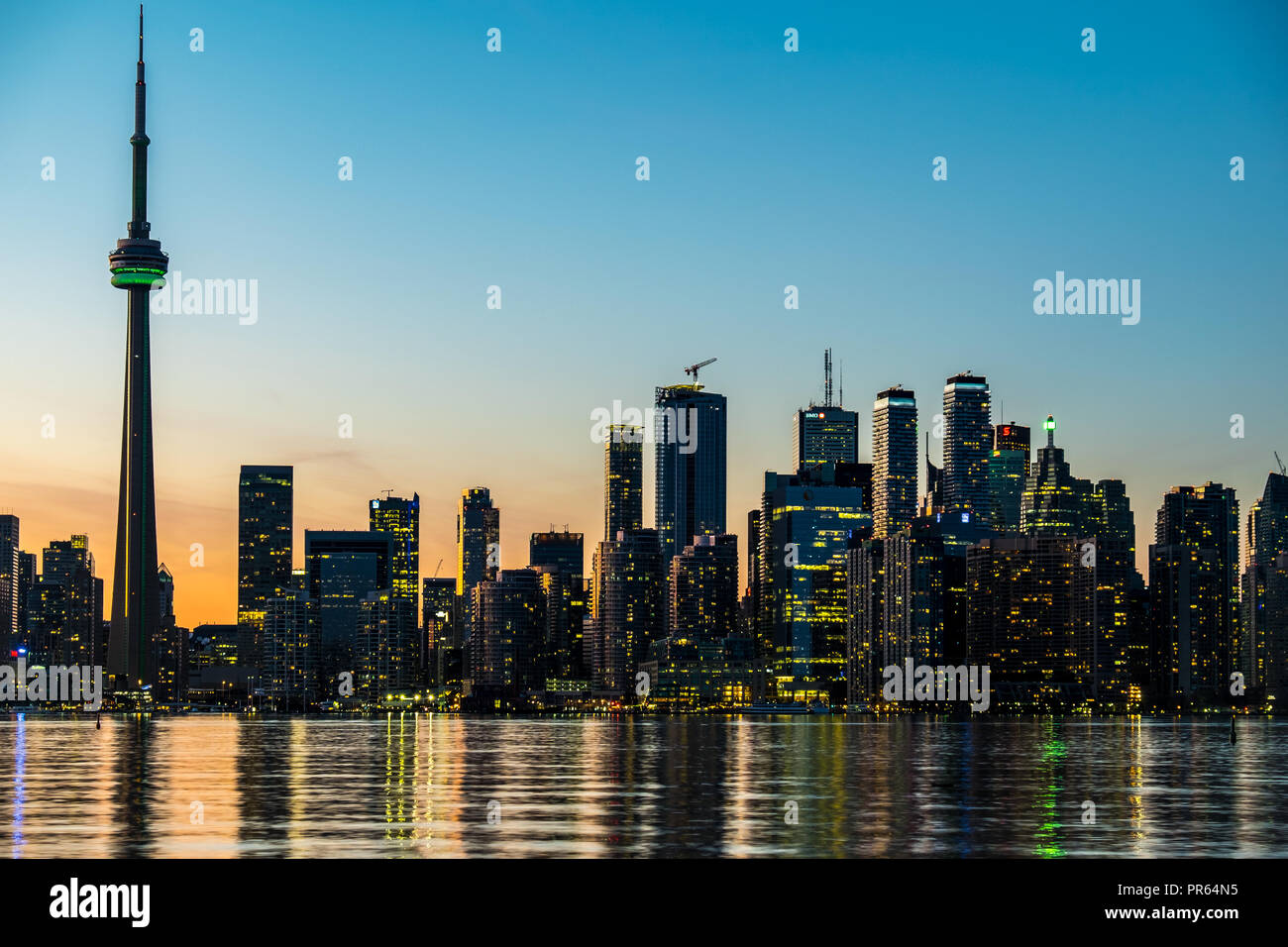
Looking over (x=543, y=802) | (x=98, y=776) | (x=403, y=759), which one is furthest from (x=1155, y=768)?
(x=98, y=776)

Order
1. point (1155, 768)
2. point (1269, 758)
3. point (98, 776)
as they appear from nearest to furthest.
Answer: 1. point (98, 776)
2. point (1155, 768)
3. point (1269, 758)

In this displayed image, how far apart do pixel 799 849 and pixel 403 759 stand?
100493 millimetres

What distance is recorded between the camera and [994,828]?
7700cm

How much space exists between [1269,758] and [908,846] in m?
137

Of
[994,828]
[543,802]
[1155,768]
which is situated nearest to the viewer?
[994,828]
